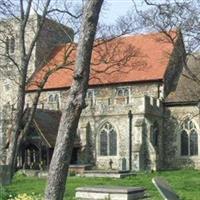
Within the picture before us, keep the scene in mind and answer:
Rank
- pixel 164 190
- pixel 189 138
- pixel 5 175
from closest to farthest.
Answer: pixel 164 190
pixel 5 175
pixel 189 138

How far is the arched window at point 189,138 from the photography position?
3584cm

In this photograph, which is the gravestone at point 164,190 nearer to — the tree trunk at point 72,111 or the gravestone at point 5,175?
the tree trunk at point 72,111

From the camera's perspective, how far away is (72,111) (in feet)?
28.0

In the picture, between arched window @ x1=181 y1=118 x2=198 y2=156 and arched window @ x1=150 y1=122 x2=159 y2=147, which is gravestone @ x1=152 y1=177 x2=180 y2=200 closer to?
arched window @ x1=150 y1=122 x2=159 y2=147

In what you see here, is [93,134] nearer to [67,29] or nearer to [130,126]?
[130,126]

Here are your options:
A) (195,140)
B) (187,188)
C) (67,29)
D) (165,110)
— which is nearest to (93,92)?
(165,110)

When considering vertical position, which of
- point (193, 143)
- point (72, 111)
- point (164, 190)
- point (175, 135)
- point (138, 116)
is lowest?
point (164, 190)

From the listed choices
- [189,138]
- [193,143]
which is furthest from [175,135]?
[193,143]

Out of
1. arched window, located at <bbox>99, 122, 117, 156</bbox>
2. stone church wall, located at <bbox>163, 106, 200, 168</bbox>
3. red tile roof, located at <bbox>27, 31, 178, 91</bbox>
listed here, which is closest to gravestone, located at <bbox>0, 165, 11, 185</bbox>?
arched window, located at <bbox>99, 122, 117, 156</bbox>

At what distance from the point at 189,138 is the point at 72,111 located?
92.8 feet

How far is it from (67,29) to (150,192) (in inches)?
522

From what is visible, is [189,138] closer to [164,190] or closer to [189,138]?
[189,138]

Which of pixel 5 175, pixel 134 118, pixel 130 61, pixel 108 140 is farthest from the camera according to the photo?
pixel 130 61

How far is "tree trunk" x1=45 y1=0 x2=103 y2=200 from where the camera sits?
27.4 feet
